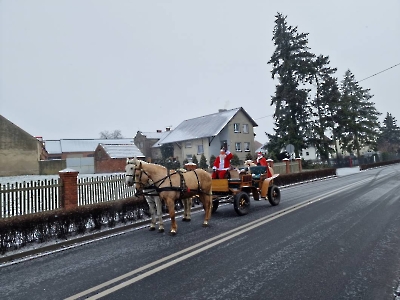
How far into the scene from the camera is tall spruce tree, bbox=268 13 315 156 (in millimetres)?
36438

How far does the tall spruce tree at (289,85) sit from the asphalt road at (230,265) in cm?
2845

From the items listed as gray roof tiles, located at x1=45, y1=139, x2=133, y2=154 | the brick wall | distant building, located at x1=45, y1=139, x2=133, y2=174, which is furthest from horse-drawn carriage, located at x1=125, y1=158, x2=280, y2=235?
gray roof tiles, located at x1=45, y1=139, x2=133, y2=154

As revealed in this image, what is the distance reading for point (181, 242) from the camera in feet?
23.9

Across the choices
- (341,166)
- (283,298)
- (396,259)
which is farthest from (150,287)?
(341,166)

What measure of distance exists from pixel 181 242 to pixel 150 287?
256 cm

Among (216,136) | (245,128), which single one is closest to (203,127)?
(216,136)

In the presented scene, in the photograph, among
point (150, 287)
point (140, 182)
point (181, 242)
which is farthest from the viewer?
point (140, 182)

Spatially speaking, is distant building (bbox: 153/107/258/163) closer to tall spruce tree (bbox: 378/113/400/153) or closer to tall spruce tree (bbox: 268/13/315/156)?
tall spruce tree (bbox: 268/13/315/156)

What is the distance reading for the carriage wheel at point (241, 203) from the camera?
10.2 m

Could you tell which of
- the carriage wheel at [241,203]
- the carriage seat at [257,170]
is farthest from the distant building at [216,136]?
the carriage wheel at [241,203]

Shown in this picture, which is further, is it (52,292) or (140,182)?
(140,182)

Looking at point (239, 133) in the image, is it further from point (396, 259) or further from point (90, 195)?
point (396, 259)

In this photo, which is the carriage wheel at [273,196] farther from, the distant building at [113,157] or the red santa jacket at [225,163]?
the distant building at [113,157]

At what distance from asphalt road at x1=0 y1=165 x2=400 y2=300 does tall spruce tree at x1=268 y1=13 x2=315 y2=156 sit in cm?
2845
